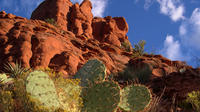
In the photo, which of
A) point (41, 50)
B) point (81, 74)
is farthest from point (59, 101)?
point (41, 50)

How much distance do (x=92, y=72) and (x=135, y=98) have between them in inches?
47.3

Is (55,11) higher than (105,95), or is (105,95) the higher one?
(55,11)

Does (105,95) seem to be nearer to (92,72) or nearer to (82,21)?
(92,72)

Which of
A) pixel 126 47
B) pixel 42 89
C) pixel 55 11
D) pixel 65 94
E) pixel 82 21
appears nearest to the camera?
pixel 42 89

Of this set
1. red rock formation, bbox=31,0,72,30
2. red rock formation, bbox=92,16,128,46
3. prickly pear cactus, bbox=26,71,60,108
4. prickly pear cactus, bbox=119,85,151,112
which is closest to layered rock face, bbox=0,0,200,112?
prickly pear cactus, bbox=119,85,151,112

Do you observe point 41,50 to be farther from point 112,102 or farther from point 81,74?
point 112,102

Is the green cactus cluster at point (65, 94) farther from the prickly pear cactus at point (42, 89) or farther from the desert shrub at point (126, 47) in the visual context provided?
the desert shrub at point (126, 47)

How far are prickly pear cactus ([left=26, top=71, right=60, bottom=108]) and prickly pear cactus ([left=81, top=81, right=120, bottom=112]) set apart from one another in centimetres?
110

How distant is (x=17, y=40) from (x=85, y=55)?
5.23m

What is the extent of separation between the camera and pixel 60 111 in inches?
84.3

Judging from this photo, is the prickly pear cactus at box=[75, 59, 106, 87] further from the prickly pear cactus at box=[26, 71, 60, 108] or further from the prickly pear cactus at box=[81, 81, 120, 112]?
the prickly pear cactus at box=[26, 71, 60, 108]

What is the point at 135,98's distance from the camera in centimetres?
398

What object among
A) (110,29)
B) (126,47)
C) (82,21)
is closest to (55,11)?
(82,21)

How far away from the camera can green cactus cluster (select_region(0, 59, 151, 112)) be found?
2.16 m
